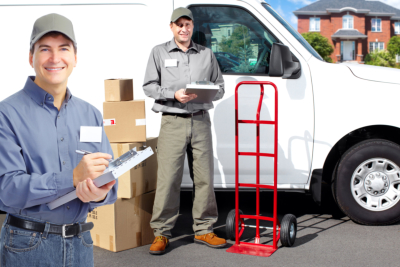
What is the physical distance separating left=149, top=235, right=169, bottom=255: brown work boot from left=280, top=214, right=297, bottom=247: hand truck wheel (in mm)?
962

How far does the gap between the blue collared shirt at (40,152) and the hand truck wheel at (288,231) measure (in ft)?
8.06

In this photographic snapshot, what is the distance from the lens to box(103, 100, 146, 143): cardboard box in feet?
12.8

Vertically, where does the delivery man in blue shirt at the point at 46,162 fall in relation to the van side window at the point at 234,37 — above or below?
below

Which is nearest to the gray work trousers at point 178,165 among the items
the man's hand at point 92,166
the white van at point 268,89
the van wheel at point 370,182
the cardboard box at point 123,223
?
the cardboard box at point 123,223

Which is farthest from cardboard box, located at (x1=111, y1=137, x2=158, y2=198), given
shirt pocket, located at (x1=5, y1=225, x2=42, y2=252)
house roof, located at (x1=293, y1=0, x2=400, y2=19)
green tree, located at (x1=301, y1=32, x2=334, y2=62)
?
house roof, located at (x1=293, y1=0, x2=400, y2=19)

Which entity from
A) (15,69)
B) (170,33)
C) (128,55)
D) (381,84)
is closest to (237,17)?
(170,33)

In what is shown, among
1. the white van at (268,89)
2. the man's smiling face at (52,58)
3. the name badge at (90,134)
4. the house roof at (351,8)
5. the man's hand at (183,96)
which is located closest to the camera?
the man's smiling face at (52,58)

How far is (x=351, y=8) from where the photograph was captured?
7881 cm

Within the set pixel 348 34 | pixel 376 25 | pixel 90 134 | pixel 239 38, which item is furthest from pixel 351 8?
pixel 90 134

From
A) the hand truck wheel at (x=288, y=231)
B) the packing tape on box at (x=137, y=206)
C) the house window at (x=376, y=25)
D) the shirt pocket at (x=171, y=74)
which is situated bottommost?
the hand truck wheel at (x=288, y=231)

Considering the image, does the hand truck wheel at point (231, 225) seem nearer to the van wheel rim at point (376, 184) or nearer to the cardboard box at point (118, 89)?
the van wheel rim at point (376, 184)

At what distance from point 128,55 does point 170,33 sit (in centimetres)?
45

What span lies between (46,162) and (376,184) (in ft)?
11.8

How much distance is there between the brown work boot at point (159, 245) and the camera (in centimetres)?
383
